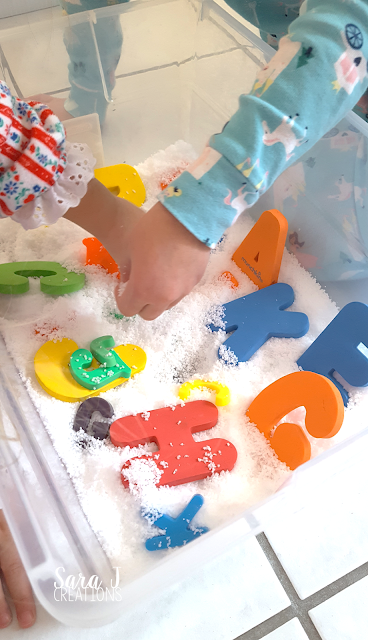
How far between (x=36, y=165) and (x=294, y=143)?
22 cm

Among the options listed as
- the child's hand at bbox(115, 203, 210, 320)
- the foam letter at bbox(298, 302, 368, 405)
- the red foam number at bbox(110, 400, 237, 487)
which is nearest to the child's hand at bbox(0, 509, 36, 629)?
the red foam number at bbox(110, 400, 237, 487)

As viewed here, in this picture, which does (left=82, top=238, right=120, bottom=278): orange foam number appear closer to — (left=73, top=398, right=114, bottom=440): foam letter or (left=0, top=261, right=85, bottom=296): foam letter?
(left=0, top=261, right=85, bottom=296): foam letter

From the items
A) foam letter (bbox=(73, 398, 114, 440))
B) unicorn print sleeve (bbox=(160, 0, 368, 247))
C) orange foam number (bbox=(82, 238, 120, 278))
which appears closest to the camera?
unicorn print sleeve (bbox=(160, 0, 368, 247))

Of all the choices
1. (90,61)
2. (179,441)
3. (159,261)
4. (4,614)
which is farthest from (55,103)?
(4,614)

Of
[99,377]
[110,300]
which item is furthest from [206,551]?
[110,300]

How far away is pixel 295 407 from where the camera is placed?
0.47 meters

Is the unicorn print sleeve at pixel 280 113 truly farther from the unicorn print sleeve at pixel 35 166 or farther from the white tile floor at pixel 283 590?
the white tile floor at pixel 283 590

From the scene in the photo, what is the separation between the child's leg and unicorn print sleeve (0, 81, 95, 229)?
19cm

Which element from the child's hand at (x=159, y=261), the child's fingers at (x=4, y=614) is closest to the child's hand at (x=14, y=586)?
the child's fingers at (x=4, y=614)

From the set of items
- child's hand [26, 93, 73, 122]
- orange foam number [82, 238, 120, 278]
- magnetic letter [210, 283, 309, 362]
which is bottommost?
orange foam number [82, 238, 120, 278]

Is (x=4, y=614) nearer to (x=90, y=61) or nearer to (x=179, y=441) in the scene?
(x=179, y=441)

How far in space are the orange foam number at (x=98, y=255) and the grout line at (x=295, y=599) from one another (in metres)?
0.34

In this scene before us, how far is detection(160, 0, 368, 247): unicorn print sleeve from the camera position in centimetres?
37

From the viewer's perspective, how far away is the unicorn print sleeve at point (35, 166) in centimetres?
42
